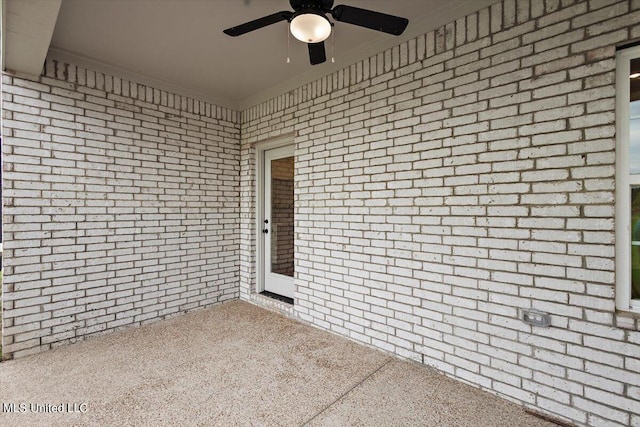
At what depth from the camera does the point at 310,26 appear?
1.88 metres

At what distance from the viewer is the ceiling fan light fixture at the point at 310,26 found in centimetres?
184

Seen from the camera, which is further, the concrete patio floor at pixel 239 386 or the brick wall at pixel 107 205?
the brick wall at pixel 107 205

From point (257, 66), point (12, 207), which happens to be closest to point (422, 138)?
point (257, 66)

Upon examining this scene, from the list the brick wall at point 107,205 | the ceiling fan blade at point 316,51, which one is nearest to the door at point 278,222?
the brick wall at point 107,205

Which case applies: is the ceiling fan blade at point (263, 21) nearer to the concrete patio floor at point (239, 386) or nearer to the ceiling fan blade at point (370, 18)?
the ceiling fan blade at point (370, 18)

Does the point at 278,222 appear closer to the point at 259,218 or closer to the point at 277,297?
the point at 259,218

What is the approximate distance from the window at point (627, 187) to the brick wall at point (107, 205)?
4108 millimetres

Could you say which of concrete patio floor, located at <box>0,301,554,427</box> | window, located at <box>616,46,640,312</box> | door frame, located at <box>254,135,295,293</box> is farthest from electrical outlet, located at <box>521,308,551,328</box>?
door frame, located at <box>254,135,295,293</box>

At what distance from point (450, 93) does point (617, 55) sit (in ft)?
3.21

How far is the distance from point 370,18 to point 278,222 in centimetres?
293

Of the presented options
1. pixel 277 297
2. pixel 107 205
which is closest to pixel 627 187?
pixel 277 297

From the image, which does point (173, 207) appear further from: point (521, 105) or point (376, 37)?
point (521, 105)

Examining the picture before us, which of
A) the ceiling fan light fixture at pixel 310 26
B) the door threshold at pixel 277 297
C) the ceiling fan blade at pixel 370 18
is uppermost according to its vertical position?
the ceiling fan blade at pixel 370 18

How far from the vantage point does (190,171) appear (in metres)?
4.02
